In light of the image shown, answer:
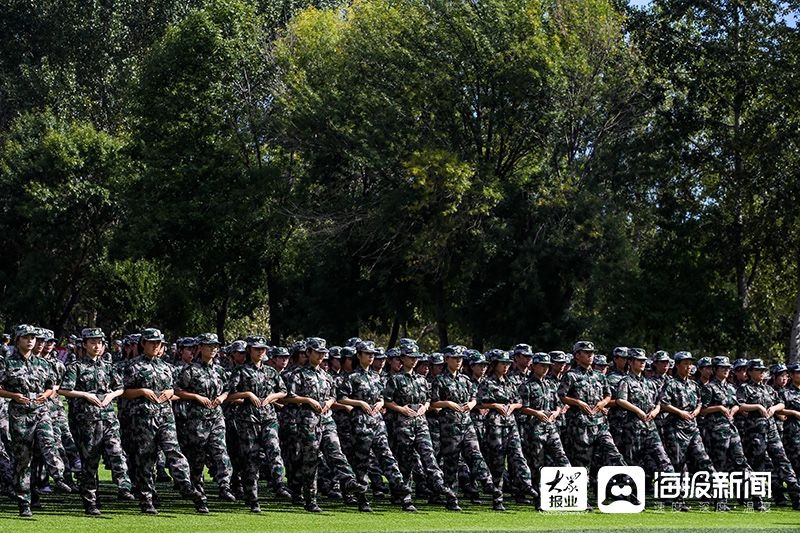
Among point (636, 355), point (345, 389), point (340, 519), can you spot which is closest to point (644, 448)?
point (636, 355)

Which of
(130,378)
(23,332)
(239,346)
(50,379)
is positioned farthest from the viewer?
(239,346)

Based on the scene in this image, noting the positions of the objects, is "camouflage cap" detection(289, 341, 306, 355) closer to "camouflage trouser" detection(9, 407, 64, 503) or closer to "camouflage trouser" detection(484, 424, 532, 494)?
"camouflage trouser" detection(484, 424, 532, 494)

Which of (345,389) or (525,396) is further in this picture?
(525,396)

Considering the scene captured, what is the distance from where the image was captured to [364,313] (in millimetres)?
41531

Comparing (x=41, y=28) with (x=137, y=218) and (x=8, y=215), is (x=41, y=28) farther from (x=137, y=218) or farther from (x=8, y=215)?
(x=137, y=218)

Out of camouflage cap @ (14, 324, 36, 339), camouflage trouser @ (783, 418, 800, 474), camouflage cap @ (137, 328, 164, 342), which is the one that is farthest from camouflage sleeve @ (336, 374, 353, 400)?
camouflage trouser @ (783, 418, 800, 474)

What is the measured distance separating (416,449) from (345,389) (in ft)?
3.52

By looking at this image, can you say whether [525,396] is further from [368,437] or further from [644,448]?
[368,437]

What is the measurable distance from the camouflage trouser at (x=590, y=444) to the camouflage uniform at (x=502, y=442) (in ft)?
2.21

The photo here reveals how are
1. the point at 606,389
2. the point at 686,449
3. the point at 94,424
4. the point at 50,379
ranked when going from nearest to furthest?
the point at 50,379
the point at 94,424
the point at 606,389
the point at 686,449

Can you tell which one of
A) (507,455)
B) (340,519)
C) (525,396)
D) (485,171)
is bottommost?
(340,519)

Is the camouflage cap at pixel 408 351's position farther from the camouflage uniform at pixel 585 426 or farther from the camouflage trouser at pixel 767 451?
the camouflage trouser at pixel 767 451

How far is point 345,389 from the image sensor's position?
16.4 meters

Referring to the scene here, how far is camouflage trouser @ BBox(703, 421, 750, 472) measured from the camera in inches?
698
